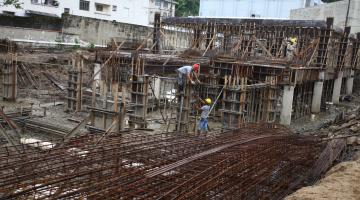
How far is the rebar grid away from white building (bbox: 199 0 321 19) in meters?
36.6

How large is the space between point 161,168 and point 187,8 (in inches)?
2229

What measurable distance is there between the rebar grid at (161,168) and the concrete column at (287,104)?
29.6 feet

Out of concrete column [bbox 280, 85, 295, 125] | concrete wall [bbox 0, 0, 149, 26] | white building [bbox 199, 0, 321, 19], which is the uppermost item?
white building [bbox 199, 0, 321, 19]

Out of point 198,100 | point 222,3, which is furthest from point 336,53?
point 222,3

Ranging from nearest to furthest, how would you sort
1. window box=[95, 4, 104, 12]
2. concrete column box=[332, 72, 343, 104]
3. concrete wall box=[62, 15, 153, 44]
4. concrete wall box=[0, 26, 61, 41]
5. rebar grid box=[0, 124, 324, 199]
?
rebar grid box=[0, 124, 324, 199], concrete column box=[332, 72, 343, 104], concrete wall box=[0, 26, 61, 41], concrete wall box=[62, 15, 153, 44], window box=[95, 4, 104, 12]

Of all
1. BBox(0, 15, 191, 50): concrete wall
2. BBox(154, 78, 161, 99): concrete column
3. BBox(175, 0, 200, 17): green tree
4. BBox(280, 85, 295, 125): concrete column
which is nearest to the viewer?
BBox(280, 85, 295, 125): concrete column

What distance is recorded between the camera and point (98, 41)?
3469 centimetres

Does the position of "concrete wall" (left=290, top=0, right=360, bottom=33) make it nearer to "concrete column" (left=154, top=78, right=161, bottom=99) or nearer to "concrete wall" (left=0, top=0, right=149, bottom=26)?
"concrete wall" (left=0, top=0, right=149, bottom=26)

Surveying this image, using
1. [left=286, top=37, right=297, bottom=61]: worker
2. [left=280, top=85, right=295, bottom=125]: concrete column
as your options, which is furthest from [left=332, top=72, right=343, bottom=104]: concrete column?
[left=280, top=85, right=295, bottom=125]: concrete column

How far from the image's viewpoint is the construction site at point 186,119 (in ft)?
23.2

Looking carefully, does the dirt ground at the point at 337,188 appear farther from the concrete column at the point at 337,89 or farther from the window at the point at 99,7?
the window at the point at 99,7

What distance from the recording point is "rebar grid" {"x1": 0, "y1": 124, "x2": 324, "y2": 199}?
20.4 feet

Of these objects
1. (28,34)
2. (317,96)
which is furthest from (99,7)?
(317,96)

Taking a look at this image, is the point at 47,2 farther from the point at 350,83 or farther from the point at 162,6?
the point at 350,83
